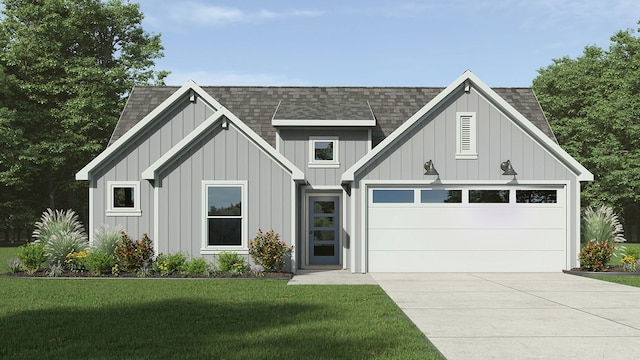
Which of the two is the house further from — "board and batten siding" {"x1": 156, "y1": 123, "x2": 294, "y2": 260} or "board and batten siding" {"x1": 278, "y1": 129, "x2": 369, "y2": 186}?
"board and batten siding" {"x1": 278, "y1": 129, "x2": 369, "y2": 186}

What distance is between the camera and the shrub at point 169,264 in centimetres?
1653

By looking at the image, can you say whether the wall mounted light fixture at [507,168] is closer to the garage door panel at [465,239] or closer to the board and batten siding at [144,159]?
the garage door panel at [465,239]

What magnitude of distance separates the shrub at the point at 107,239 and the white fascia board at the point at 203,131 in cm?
173

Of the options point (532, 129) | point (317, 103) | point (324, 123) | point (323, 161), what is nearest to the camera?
point (532, 129)

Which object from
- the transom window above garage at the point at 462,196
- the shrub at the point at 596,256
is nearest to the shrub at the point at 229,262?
the transom window above garage at the point at 462,196

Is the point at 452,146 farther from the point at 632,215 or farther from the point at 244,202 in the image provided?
the point at 632,215

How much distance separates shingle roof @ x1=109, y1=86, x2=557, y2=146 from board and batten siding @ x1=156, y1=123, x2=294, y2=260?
308 cm

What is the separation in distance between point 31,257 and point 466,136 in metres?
12.7

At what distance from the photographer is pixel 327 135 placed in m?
20.4

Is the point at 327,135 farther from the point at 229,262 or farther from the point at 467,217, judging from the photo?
the point at 229,262

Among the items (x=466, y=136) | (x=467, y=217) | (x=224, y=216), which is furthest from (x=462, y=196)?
(x=224, y=216)

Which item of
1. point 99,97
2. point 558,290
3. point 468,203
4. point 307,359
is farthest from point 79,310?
point 99,97

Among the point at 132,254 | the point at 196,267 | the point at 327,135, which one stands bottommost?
the point at 196,267

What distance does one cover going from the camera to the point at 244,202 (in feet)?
57.9
